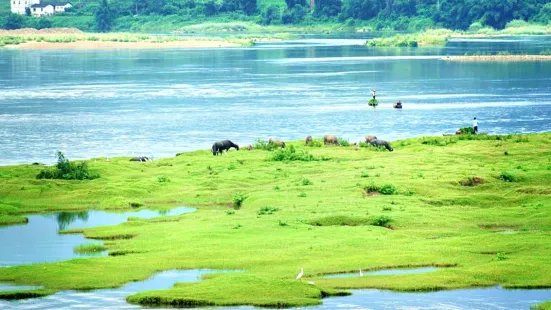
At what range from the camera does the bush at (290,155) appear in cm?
5272

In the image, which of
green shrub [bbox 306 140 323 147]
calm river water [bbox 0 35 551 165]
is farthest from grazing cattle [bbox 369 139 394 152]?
calm river water [bbox 0 35 551 165]

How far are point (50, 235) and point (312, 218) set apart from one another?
30.8 feet

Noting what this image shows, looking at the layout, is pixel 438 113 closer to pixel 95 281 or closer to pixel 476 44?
pixel 95 281

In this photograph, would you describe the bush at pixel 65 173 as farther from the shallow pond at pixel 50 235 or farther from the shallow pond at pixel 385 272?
the shallow pond at pixel 385 272

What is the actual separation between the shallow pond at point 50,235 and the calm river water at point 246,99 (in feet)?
60.2

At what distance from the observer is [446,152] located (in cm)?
5300

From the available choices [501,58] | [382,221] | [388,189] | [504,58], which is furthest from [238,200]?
[501,58]

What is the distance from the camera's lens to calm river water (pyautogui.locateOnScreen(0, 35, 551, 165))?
72.4 meters

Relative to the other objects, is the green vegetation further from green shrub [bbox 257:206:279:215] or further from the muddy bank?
the muddy bank

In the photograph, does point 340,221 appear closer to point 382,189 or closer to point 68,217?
point 382,189

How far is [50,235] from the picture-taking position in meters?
38.8

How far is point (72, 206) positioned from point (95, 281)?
14.2m

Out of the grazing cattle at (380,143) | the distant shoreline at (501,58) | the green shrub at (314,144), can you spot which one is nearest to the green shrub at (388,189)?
the grazing cattle at (380,143)

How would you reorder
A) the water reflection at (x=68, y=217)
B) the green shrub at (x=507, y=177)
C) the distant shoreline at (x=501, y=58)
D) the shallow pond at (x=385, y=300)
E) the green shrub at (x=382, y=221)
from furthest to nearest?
the distant shoreline at (x=501, y=58), the green shrub at (x=507, y=177), the water reflection at (x=68, y=217), the green shrub at (x=382, y=221), the shallow pond at (x=385, y=300)
